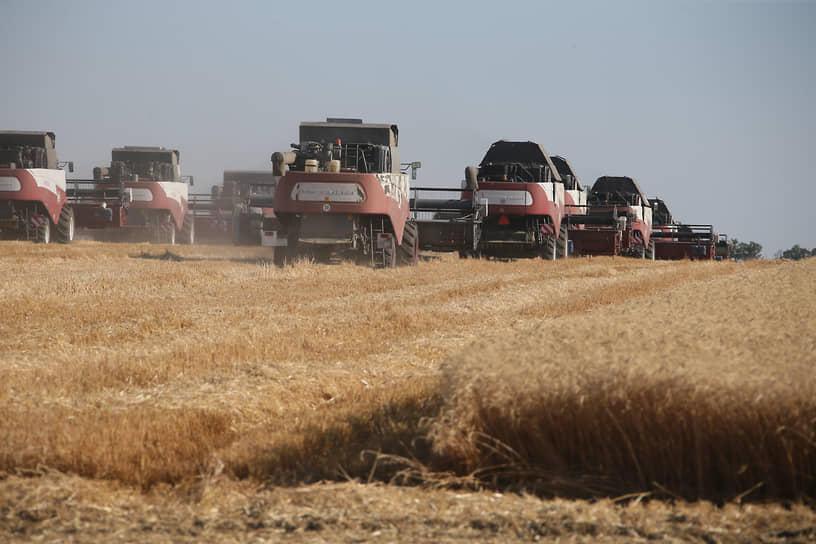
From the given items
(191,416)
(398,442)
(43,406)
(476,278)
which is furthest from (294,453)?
(476,278)

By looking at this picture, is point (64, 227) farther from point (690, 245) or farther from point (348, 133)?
point (690, 245)

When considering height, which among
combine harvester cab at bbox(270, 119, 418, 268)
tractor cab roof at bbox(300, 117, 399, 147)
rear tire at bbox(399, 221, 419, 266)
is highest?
tractor cab roof at bbox(300, 117, 399, 147)

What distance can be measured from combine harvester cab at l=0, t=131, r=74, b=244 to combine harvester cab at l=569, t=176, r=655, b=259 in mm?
12810

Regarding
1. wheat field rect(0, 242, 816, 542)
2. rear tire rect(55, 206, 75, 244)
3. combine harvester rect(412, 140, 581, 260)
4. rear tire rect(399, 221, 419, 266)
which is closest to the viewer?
wheat field rect(0, 242, 816, 542)

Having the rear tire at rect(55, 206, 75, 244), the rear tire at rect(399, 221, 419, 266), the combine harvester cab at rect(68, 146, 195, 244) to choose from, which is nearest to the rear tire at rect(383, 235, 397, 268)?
the rear tire at rect(399, 221, 419, 266)

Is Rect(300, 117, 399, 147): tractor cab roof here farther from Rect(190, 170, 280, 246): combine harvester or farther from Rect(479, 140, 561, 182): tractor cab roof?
Rect(190, 170, 280, 246): combine harvester

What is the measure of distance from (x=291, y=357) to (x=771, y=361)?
378 centimetres

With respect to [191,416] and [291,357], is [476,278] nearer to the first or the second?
[291,357]

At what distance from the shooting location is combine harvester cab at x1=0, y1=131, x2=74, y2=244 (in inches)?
888

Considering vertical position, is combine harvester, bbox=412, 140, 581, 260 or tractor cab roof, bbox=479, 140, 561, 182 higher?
tractor cab roof, bbox=479, 140, 561, 182

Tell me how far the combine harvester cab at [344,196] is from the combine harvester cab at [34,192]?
854 centimetres

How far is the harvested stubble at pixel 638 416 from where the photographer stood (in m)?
3.76

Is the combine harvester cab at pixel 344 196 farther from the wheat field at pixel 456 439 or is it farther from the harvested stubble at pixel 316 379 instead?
the wheat field at pixel 456 439

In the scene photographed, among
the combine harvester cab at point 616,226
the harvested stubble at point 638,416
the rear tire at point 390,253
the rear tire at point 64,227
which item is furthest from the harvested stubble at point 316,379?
the rear tire at point 64,227
